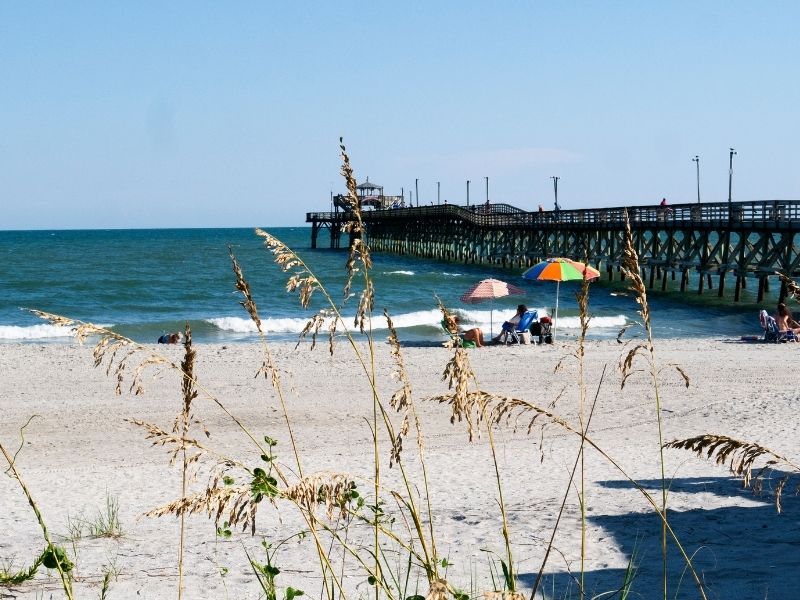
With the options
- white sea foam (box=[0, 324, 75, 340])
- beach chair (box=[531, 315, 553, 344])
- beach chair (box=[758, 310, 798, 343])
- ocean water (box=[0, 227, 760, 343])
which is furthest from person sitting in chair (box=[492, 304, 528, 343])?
white sea foam (box=[0, 324, 75, 340])

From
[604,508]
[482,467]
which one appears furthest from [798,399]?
[604,508]

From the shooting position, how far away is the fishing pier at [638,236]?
1252 inches

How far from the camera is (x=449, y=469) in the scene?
9.01 metres

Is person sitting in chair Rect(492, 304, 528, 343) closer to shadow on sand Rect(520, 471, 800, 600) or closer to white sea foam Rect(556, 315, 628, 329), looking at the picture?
white sea foam Rect(556, 315, 628, 329)

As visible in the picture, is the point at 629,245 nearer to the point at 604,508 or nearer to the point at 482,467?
the point at 604,508

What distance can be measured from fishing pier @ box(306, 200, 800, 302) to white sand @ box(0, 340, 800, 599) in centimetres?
275

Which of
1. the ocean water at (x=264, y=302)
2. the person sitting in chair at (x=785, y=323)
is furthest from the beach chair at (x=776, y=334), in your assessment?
the ocean water at (x=264, y=302)

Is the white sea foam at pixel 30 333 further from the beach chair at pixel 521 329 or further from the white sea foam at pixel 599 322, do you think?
the white sea foam at pixel 599 322

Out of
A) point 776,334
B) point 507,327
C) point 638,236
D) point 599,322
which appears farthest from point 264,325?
point 638,236

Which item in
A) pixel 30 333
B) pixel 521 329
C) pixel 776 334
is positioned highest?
pixel 521 329

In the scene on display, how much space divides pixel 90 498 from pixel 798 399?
8814 millimetres

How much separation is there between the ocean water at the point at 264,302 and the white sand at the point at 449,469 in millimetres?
2214

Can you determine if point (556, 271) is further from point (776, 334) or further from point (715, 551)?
point (715, 551)

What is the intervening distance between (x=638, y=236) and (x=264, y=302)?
48.8ft
